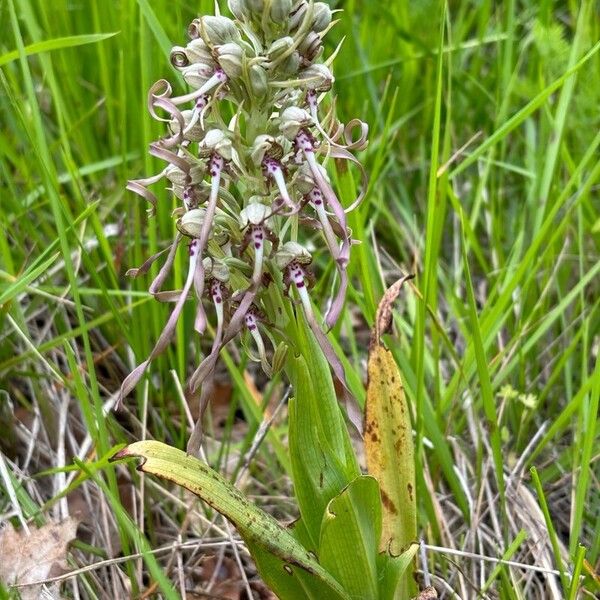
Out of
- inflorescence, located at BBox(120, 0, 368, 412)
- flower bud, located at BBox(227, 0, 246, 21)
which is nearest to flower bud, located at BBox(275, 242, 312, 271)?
inflorescence, located at BBox(120, 0, 368, 412)

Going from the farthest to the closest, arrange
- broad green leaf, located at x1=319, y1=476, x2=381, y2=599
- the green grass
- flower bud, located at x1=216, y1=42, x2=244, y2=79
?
1. the green grass
2. broad green leaf, located at x1=319, y1=476, x2=381, y2=599
3. flower bud, located at x1=216, y1=42, x2=244, y2=79

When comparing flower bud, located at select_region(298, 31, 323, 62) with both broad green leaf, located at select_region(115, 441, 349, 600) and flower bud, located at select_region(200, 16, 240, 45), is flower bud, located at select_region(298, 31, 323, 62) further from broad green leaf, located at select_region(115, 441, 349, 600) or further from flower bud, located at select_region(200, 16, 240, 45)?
broad green leaf, located at select_region(115, 441, 349, 600)

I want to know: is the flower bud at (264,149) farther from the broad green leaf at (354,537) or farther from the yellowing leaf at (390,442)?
the broad green leaf at (354,537)

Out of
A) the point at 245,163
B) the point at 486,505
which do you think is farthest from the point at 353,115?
the point at 245,163

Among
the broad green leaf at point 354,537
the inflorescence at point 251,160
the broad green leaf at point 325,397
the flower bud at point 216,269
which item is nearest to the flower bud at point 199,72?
the inflorescence at point 251,160

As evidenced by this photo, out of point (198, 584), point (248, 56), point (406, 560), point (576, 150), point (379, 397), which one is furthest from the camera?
point (576, 150)

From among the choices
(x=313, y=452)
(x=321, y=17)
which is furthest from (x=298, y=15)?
(x=313, y=452)

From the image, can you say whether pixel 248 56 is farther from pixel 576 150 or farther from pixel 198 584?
pixel 576 150
